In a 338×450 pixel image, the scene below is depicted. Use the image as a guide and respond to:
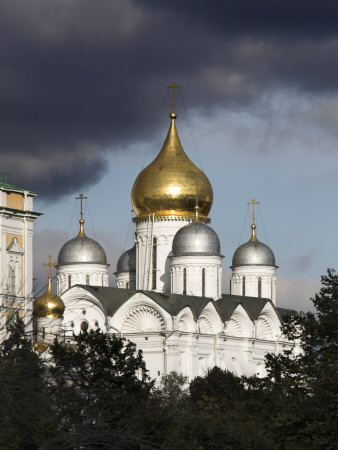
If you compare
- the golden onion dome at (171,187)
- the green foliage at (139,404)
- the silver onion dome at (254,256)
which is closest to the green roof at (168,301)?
the golden onion dome at (171,187)

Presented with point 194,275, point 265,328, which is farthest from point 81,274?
point 265,328

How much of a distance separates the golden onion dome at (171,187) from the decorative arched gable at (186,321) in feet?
24.8

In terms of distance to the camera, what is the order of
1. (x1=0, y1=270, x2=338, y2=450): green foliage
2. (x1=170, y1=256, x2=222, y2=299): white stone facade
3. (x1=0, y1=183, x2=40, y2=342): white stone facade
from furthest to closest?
(x1=170, y1=256, x2=222, y2=299): white stone facade
(x1=0, y1=183, x2=40, y2=342): white stone facade
(x1=0, y1=270, x2=338, y2=450): green foliage

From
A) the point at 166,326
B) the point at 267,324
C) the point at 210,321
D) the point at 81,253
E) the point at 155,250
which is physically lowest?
the point at 166,326

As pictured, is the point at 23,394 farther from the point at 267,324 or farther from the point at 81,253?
the point at 81,253

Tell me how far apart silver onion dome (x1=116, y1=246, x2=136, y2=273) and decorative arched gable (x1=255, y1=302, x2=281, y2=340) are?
833 cm

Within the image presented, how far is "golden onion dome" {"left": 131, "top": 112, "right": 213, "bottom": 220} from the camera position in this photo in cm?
6569

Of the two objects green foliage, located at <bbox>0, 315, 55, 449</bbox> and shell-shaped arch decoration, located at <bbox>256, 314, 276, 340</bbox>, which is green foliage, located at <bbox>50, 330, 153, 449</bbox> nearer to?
green foliage, located at <bbox>0, 315, 55, 449</bbox>

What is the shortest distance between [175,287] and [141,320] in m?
2.87

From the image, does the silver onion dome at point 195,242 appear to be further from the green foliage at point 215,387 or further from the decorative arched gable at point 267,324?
the green foliage at point 215,387

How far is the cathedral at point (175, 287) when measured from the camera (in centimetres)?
6016

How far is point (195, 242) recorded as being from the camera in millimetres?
62281

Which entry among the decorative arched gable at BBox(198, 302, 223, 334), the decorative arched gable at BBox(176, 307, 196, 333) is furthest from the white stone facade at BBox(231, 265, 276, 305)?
the decorative arched gable at BBox(176, 307, 196, 333)

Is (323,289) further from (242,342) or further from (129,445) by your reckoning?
(242,342)
